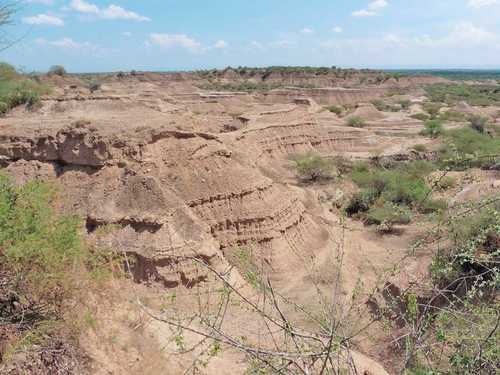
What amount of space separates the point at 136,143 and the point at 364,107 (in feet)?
129

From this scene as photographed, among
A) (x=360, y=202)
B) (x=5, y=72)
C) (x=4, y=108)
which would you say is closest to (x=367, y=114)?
(x=360, y=202)

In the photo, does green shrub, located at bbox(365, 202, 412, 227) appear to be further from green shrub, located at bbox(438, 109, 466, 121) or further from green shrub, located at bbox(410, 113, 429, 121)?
green shrub, located at bbox(438, 109, 466, 121)

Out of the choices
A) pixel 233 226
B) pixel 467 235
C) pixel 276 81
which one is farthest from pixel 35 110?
pixel 276 81

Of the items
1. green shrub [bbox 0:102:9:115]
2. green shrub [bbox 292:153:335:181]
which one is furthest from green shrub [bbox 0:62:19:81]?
green shrub [bbox 292:153:335:181]

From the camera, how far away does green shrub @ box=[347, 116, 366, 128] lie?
4270 cm

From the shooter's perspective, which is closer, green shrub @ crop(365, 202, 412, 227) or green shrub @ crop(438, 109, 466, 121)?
green shrub @ crop(365, 202, 412, 227)

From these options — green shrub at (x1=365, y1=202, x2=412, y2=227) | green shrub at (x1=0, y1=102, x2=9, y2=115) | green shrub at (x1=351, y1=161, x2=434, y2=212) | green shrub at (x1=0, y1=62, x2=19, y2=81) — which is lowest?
green shrub at (x1=365, y1=202, x2=412, y2=227)

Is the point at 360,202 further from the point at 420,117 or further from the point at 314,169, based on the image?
the point at 420,117

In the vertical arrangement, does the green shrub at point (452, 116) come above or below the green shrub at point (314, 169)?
above

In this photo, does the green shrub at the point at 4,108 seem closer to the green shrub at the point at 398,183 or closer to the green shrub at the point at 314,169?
the green shrub at the point at 314,169

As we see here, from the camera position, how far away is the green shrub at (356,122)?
42.7 meters

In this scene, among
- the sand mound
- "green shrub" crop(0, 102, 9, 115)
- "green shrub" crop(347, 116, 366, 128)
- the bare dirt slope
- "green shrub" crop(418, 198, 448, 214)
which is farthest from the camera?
the sand mound

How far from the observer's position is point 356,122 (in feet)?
142

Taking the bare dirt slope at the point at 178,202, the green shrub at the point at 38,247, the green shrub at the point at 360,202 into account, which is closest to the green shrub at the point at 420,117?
the green shrub at the point at 360,202
